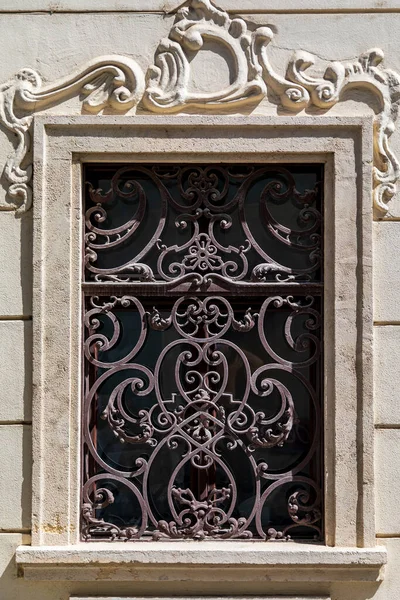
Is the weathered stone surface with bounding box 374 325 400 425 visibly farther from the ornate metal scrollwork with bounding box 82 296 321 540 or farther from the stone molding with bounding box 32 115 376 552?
the ornate metal scrollwork with bounding box 82 296 321 540

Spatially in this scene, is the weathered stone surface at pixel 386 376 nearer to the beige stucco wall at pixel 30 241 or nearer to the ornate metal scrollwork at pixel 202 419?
the beige stucco wall at pixel 30 241

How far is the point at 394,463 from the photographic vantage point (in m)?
4.94

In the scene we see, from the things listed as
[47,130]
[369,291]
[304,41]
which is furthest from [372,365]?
[47,130]

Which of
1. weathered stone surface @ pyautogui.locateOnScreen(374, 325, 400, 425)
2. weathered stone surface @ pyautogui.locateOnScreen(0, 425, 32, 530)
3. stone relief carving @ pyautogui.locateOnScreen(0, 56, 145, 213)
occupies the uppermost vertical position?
stone relief carving @ pyautogui.locateOnScreen(0, 56, 145, 213)

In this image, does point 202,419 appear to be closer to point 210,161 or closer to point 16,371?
point 16,371

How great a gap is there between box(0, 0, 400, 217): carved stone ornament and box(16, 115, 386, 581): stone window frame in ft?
0.31

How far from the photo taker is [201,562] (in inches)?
191

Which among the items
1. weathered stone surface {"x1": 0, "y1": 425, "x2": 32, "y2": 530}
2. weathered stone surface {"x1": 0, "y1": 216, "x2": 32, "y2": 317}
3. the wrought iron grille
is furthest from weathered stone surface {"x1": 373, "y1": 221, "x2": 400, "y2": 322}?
weathered stone surface {"x1": 0, "y1": 425, "x2": 32, "y2": 530}

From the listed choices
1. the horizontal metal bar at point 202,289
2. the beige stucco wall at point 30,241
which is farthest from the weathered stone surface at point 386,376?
the horizontal metal bar at point 202,289

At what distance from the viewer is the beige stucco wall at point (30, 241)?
4941 mm

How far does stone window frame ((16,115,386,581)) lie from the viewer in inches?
192

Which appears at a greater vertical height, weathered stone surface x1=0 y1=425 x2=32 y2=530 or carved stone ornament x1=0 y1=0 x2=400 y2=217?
carved stone ornament x1=0 y1=0 x2=400 y2=217

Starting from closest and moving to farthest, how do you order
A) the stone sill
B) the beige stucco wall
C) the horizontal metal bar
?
1. the stone sill
2. the beige stucco wall
3. the horizontal metal bar

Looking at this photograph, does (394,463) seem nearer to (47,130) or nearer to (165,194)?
(165,194)
